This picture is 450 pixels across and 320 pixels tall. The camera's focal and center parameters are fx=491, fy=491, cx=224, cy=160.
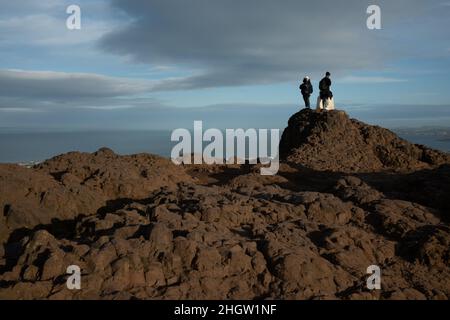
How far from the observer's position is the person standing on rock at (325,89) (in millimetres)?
16297

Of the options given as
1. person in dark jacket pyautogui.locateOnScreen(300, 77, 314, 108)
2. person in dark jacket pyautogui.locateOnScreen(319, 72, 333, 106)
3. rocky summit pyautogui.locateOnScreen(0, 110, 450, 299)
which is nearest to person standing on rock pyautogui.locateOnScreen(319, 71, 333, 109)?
person in dark jacket pyautogui.locateOnScreen(319, 72, 333, 106)

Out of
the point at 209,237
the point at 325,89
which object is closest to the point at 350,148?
the point at 325,89

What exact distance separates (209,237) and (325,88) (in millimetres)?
11423

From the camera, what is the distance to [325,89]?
16.6 metres

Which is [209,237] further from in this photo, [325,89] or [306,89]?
[306,89]

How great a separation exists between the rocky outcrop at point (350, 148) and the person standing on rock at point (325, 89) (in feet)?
2.24

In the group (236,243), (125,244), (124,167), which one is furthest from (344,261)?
(124,167)

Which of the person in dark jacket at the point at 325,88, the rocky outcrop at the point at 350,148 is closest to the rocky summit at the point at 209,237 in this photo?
the rocky outcrop at the point at 350,148

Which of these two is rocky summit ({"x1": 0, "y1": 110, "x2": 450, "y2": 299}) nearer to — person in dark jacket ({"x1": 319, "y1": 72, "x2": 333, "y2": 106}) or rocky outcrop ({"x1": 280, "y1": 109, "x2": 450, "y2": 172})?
rocky outcrop ({"x1": 280, "y1": 109, "x2": 450, "y2": 172})

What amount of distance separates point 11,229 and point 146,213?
7.06 feet

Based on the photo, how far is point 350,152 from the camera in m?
15.4

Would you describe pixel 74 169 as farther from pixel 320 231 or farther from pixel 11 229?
pixel 320 231

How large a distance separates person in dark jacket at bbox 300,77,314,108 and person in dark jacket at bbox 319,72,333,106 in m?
0.59
